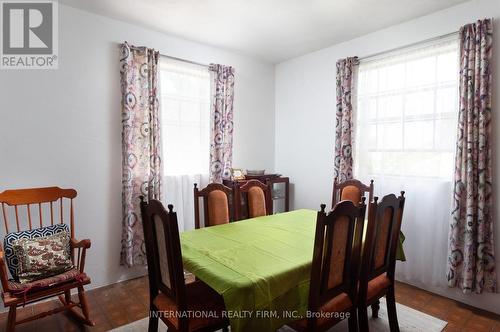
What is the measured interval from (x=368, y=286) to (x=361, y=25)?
248cm

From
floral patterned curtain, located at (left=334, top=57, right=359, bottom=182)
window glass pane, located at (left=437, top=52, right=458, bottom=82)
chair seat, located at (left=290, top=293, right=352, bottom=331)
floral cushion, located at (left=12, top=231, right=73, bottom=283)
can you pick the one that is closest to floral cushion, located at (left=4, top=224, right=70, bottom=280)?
floral cushion, located at (left=12, top=231, right=73, bottom=283)

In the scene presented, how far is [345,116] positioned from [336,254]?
2105 millimetres

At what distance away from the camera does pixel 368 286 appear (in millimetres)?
1771

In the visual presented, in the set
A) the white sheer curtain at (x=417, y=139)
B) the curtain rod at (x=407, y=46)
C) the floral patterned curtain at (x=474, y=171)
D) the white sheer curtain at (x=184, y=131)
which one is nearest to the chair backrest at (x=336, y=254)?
the floral patterned curtain at (x=474, y=171)

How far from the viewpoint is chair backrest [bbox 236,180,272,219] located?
2.67 metres

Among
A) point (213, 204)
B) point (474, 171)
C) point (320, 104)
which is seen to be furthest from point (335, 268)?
point (320, 104)

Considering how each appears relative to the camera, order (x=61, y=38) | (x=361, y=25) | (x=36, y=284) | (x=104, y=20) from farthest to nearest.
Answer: (x=361, y=25) < (x=104, y=20) < (x=61, y=38) < (x=36, y=284)

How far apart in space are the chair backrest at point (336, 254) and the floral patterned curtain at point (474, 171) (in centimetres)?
143

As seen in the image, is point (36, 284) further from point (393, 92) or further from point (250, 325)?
point (393, 92)

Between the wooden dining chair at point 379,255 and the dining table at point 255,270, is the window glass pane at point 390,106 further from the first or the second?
the dining table at point 255,270

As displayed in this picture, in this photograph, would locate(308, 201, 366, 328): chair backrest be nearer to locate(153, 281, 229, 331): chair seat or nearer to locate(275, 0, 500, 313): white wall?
locate(153, 281, 229, 331): chair seat

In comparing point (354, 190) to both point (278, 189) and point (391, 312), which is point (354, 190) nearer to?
point (391, 312)

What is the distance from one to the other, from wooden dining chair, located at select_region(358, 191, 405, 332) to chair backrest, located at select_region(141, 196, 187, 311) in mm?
1002

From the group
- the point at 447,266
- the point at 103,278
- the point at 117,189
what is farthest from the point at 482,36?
the point at 103,278
